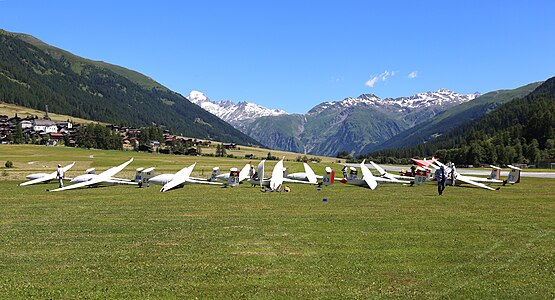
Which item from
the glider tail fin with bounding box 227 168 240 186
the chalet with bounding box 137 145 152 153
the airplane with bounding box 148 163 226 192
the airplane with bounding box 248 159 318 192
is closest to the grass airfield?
the airplane with bounding box 248 159 318 192

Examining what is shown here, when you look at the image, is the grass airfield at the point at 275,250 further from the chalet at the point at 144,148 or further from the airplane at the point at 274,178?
the chalet at the point at 144,148

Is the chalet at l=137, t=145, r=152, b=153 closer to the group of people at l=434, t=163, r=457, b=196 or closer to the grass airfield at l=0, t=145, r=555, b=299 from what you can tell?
the grass airfield at l=0, t=145, r=555, b=299

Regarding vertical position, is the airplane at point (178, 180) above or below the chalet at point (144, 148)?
below

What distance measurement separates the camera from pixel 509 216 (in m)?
20.5

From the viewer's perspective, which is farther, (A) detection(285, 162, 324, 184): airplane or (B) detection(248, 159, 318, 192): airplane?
(A) detection(285, 162, 324, 184): airplane

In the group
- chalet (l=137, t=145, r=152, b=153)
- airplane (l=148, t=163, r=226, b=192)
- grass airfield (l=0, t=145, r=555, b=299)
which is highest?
chalet (l=137, t=145, r=152, b=153)

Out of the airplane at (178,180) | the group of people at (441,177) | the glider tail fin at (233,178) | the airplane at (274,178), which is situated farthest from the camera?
the glider tail fin at (233,178)

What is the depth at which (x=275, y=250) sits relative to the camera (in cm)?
1382

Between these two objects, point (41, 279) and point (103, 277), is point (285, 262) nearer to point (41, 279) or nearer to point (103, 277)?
point (103, 277)

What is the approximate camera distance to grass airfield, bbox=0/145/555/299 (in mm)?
10328

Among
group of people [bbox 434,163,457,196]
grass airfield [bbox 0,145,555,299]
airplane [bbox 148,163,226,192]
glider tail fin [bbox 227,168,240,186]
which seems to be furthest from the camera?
glider tail fin [bbox 227,168,240,186]

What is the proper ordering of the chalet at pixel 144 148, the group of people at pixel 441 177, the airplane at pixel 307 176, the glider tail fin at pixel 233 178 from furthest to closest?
1. the chalet at pixel 144 148
2. the airplane at pixel 307 176
3. the glider tail fin at pixel 233 178
4. the group of people at pixel 441 177

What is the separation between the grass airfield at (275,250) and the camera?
1033 cm

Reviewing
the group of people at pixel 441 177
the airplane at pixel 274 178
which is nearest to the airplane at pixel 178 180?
the airplane at pixel 274 178
